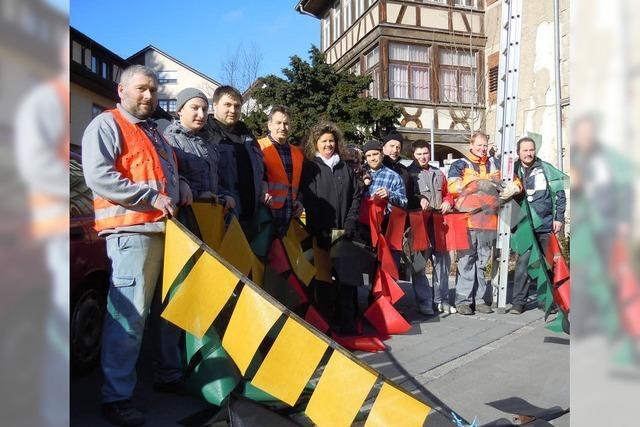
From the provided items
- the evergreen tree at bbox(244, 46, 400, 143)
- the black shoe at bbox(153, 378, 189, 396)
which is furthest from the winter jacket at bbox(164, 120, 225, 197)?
the evergreen tree at bbox(244, 46, 400, 143)

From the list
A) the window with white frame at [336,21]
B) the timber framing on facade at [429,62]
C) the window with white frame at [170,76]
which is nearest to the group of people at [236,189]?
the timber framing on facade at [429,62]

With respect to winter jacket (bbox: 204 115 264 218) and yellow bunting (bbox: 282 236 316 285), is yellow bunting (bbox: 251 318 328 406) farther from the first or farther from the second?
yellow bunting (bbox: 282 236 316 285)

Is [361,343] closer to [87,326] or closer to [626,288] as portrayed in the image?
[87,326]

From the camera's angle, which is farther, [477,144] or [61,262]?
[477,144]

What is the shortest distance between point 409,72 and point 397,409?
18.9m

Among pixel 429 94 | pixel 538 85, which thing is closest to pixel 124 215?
pixel 538 85

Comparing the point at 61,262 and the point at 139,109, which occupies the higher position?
the point at 139,109

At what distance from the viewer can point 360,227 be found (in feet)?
17.5

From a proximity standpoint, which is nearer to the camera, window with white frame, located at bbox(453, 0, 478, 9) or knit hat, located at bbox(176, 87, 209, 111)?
knit hat, located at bbox(176, 87, 209, 111)

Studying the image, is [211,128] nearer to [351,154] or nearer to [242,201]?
[242,201]

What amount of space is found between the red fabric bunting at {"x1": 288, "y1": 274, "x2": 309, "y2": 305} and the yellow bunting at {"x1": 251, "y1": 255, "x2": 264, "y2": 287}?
519mm

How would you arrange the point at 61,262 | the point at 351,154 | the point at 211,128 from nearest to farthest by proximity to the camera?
1. the point at 61,262
2. the point at 211,128
3. the point at 351,154

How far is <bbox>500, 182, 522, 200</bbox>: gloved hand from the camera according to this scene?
5.57m

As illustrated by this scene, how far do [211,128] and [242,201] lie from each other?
2.04 feet
